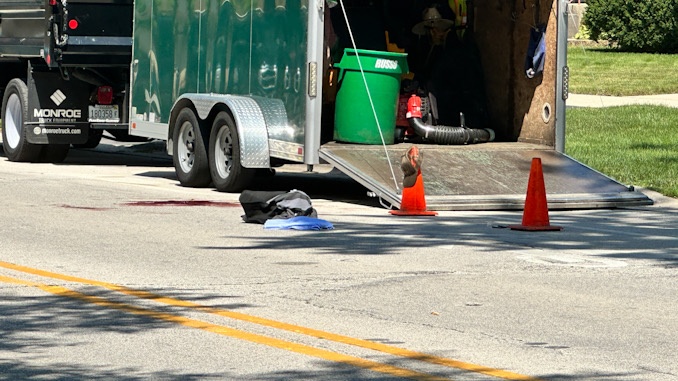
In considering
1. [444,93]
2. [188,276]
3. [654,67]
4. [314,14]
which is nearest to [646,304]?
[188,276]

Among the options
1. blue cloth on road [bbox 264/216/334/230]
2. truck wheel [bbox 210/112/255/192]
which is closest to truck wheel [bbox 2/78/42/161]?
truck wheel [bbox 210/112/255/192]

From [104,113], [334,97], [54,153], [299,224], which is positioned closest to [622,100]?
[104,113]

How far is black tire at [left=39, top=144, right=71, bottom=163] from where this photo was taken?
63.6 ft

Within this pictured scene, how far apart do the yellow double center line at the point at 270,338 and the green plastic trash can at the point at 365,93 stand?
261 inches

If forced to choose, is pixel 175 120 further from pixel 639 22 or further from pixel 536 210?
pixel 639 22

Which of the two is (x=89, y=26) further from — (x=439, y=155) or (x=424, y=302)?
(x=424, y=302)

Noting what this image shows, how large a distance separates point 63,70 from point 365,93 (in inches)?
229

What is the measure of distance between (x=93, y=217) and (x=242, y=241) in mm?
2161

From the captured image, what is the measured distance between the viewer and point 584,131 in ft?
74.9

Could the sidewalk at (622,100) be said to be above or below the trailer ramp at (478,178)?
above

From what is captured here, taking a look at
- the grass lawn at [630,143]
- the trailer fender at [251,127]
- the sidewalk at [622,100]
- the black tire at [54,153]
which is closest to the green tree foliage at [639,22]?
the sidewalk at [622,100]

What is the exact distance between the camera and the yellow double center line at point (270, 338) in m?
6.21

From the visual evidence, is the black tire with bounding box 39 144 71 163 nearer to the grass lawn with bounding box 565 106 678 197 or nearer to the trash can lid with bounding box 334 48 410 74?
the trash can lid with bounding box 334 48 410 74

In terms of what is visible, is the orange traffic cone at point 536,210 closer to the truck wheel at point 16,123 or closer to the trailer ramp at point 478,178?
the trailer ramp at point 478,178
